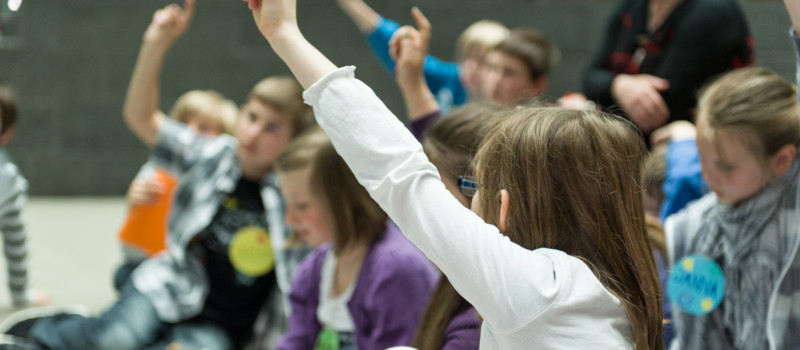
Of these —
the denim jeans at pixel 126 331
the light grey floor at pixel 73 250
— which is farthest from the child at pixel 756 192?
the light grey floor at pixel 73 250

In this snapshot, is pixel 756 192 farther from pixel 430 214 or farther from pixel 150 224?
pixel 150 224

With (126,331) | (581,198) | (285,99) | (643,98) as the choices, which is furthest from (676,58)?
(126,331)

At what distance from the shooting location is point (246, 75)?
213 inches

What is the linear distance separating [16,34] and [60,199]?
104 centimetres

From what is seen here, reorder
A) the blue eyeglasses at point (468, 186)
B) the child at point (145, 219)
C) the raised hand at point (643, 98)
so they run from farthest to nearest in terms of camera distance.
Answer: the child at point (145, 219) → the raised hand at point (643, 98) → the blue eyeglasses at point (468, 186)

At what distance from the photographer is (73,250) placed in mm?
4402

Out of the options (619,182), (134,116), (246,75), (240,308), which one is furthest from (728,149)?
(246,75)

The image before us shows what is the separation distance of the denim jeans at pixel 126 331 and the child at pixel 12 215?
27cm

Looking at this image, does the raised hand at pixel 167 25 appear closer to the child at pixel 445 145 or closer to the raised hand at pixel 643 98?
the child at pixel 445 145

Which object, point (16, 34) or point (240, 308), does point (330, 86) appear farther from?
point (16, 34)

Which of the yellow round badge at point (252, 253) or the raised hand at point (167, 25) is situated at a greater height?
the raised hand at point (167, 25)

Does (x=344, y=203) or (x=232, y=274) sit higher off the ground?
(x=344, y=203)

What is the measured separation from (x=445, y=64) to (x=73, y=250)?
2135mm

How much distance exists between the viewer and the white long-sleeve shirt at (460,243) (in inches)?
38.1
